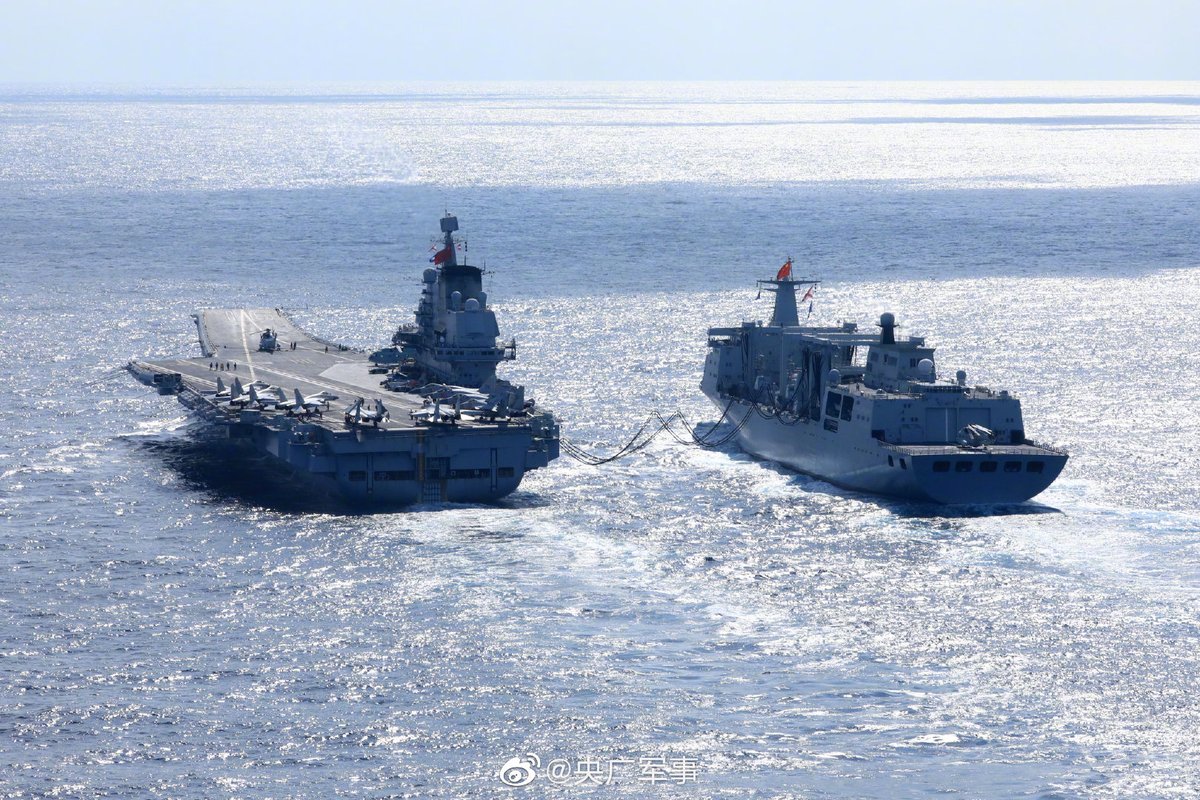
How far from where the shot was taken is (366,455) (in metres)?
60.7

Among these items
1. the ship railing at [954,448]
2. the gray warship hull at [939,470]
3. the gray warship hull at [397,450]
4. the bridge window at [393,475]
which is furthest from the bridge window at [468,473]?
the ship railing at [954,448]

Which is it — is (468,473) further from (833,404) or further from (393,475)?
(833,404)

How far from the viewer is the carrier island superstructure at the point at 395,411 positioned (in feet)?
200

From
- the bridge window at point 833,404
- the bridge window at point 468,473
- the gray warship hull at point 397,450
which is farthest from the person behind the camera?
the bridge window at point 833,404

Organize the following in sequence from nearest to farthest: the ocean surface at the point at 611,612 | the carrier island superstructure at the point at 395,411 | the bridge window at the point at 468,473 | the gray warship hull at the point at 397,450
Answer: the ocean surface at the point at 611,612, the gray warship hull at the point at 397,450, the carrier island superstructure at the point at 395,411, the bridge window at the point at 468,473

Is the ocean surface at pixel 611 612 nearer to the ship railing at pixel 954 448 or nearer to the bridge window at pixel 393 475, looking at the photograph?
the bridge window at pixel 393 475

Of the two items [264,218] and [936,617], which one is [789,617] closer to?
[936,617]

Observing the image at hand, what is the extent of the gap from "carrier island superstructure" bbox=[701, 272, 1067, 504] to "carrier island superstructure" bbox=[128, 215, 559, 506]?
11.6 metres

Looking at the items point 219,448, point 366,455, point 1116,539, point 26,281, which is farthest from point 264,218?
point 1116,539

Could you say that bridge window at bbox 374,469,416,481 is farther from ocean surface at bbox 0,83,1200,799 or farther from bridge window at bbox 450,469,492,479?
bridge window at bbox 450,469,492,479

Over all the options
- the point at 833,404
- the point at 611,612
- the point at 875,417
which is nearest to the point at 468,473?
the point at 611,612

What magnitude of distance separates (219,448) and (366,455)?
14.3m

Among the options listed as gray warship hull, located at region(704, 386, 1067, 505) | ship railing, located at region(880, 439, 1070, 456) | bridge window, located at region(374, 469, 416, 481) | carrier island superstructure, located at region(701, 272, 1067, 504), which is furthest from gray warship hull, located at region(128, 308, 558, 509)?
ship railing, located at region(880, 439, 1070, 456)

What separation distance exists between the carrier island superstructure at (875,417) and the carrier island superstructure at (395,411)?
11.6 metres
